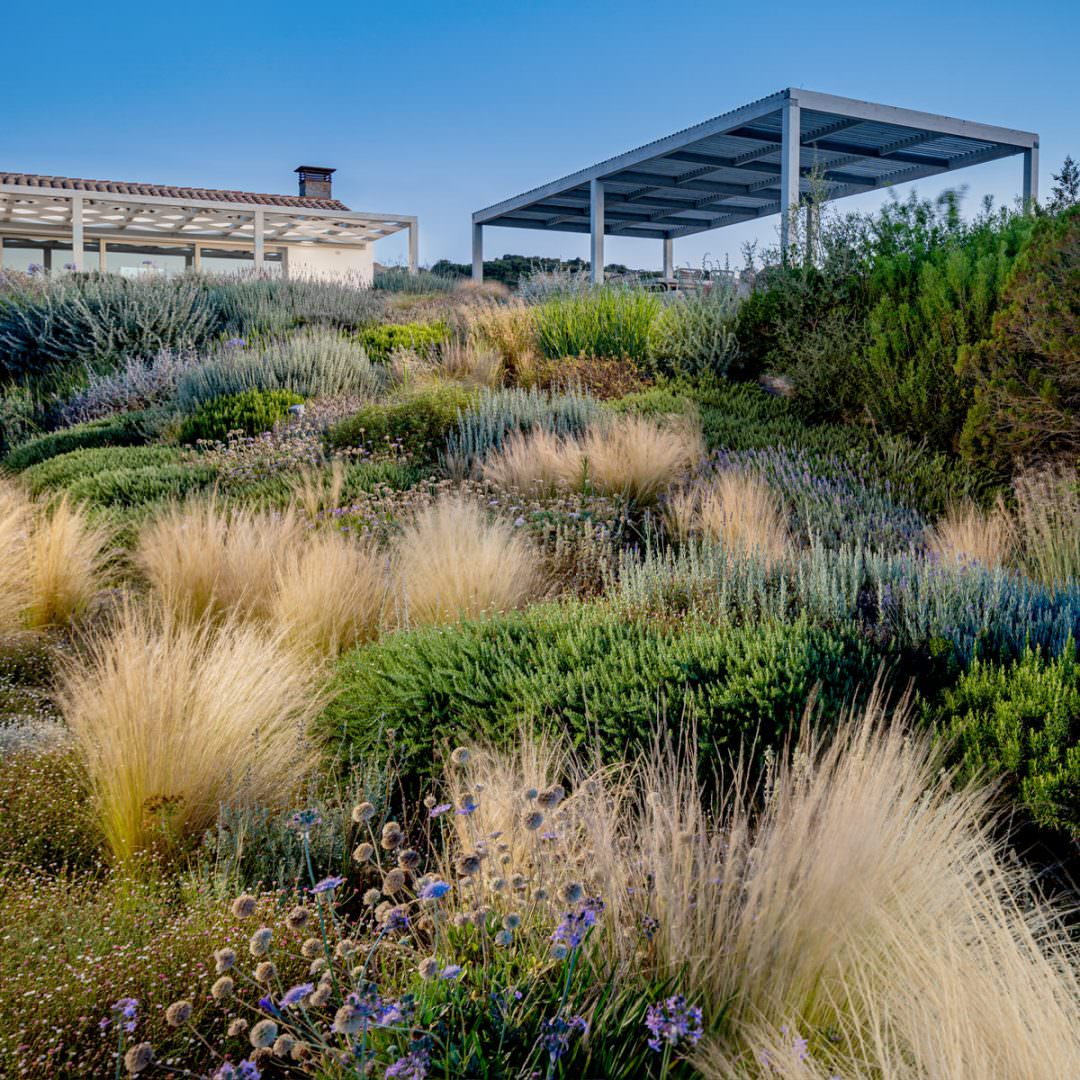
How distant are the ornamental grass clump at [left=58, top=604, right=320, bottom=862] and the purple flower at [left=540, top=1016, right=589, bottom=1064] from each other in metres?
1.35

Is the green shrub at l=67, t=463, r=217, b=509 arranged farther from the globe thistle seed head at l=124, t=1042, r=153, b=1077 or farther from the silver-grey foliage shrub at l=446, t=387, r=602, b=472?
the globe thistle seed head at l=124, t=1042, r=153, b=1077

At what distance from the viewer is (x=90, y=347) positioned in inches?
471

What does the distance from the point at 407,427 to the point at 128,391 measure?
4.39 meters

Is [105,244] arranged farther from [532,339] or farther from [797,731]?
[797,731]

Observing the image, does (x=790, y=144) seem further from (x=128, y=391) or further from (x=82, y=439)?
(x=82, y=439)

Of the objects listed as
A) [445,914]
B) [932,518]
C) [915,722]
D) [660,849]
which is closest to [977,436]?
[932,518]

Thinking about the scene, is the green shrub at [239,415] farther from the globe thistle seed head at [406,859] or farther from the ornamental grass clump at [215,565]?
the globe thistle seed head at [406,859]

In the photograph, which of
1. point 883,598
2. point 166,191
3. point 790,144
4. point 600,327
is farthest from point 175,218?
point 883,598

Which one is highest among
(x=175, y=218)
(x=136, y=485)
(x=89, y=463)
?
(x=175, y=218)

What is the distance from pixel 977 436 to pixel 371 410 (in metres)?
4.65

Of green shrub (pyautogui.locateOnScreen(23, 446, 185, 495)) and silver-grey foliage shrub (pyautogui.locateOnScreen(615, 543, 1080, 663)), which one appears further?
green shrub (pyautogui.locateOnScreen(23, 446, 185, 495))

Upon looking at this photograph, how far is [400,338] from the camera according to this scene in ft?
36.0

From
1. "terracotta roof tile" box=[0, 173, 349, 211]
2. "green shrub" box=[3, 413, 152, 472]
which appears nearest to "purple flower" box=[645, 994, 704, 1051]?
"green shrub" box=[3, 413, 152, 472]

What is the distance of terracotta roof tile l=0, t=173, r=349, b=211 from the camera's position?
79.3 ft
